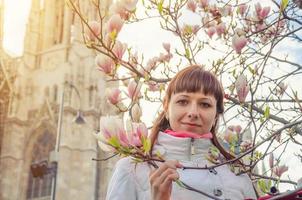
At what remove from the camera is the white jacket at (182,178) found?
202 centimetres

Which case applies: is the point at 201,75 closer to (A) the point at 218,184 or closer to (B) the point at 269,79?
(A) the point at 218,184

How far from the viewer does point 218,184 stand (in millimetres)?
2053

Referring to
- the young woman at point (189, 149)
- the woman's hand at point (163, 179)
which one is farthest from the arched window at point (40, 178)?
the woman's hand at point (163, 179)

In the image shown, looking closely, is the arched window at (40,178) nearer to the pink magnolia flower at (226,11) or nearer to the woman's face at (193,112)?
the pink magnolia flower at (226,11)

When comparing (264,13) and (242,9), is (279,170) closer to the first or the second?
(264,13)

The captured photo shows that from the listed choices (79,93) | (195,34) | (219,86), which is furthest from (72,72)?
(219,86)

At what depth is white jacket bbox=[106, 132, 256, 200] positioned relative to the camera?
6.64 ft

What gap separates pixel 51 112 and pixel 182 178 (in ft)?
80.1

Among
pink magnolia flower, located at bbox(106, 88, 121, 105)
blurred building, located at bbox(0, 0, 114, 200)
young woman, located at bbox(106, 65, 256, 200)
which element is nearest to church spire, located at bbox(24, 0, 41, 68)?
blurred building, located at bbox(0, 0, 114, 200)

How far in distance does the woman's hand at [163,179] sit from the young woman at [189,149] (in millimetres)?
157

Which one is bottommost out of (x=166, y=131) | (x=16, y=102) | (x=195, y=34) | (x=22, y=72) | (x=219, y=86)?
(x=166, y=131)

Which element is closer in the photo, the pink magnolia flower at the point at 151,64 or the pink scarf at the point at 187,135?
the pink scarf at the point at 187,135

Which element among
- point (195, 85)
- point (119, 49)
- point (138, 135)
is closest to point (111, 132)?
point (138, 135)

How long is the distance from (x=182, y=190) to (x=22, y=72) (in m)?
26.3
